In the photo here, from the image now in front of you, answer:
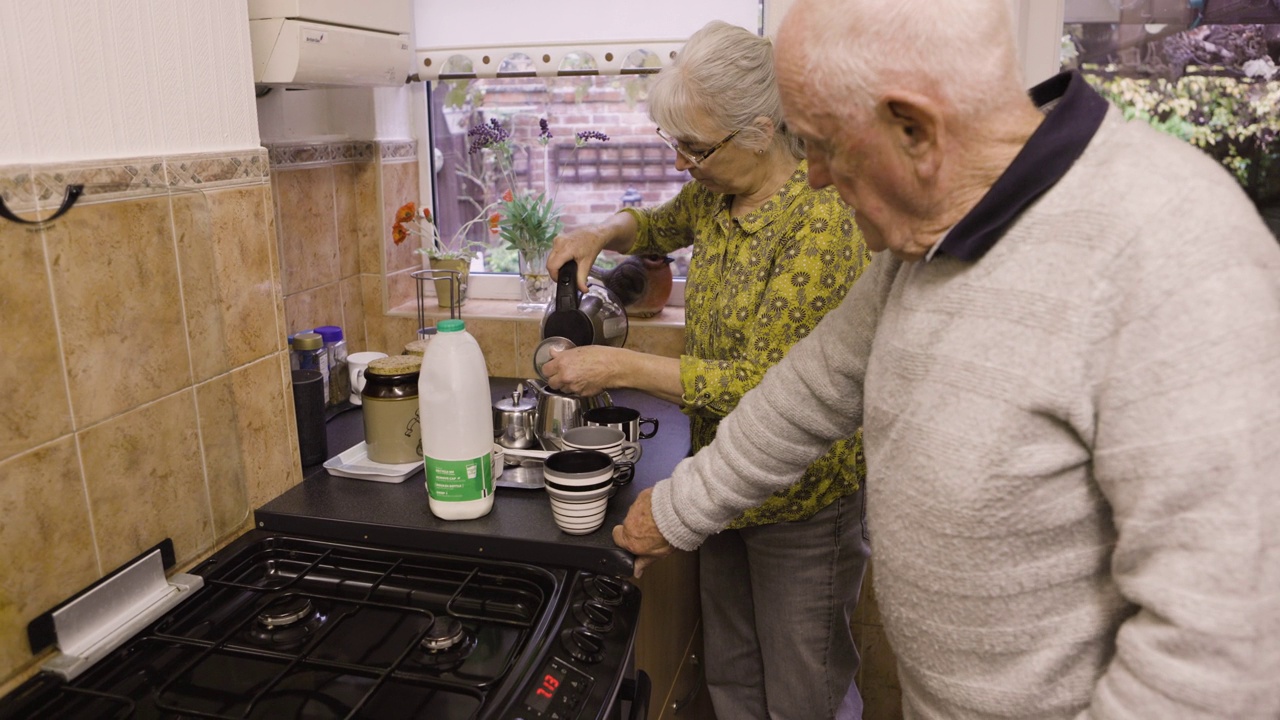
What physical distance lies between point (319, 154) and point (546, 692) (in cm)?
147

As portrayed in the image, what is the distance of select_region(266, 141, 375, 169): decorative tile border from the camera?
6.29ft

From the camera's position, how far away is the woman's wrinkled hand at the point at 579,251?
1797 mm

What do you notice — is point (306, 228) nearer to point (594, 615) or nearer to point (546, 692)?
point (594, 615)

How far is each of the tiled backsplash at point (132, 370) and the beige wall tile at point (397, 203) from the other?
871 mm

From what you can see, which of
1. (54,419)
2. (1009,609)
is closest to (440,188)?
(54,419)

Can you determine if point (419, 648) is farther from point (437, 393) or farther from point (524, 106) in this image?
point (524, 106)

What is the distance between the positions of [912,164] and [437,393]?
0.75m

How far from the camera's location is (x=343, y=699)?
1.04m

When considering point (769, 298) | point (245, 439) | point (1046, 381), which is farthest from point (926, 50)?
point (245, 439)

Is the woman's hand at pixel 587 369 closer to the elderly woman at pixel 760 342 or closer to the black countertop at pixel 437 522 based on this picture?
the elderly woman at pixel 760 342

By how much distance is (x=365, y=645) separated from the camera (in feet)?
3.78

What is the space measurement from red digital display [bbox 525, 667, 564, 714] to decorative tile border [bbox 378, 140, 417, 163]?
5.11 feet

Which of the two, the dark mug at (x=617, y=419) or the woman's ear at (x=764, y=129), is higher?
the woman's ear at (x=764, y=129)

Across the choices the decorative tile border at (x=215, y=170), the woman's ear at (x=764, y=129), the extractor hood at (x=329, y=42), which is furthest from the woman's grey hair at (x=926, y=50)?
the extractor hood at (x=329, y=42)
